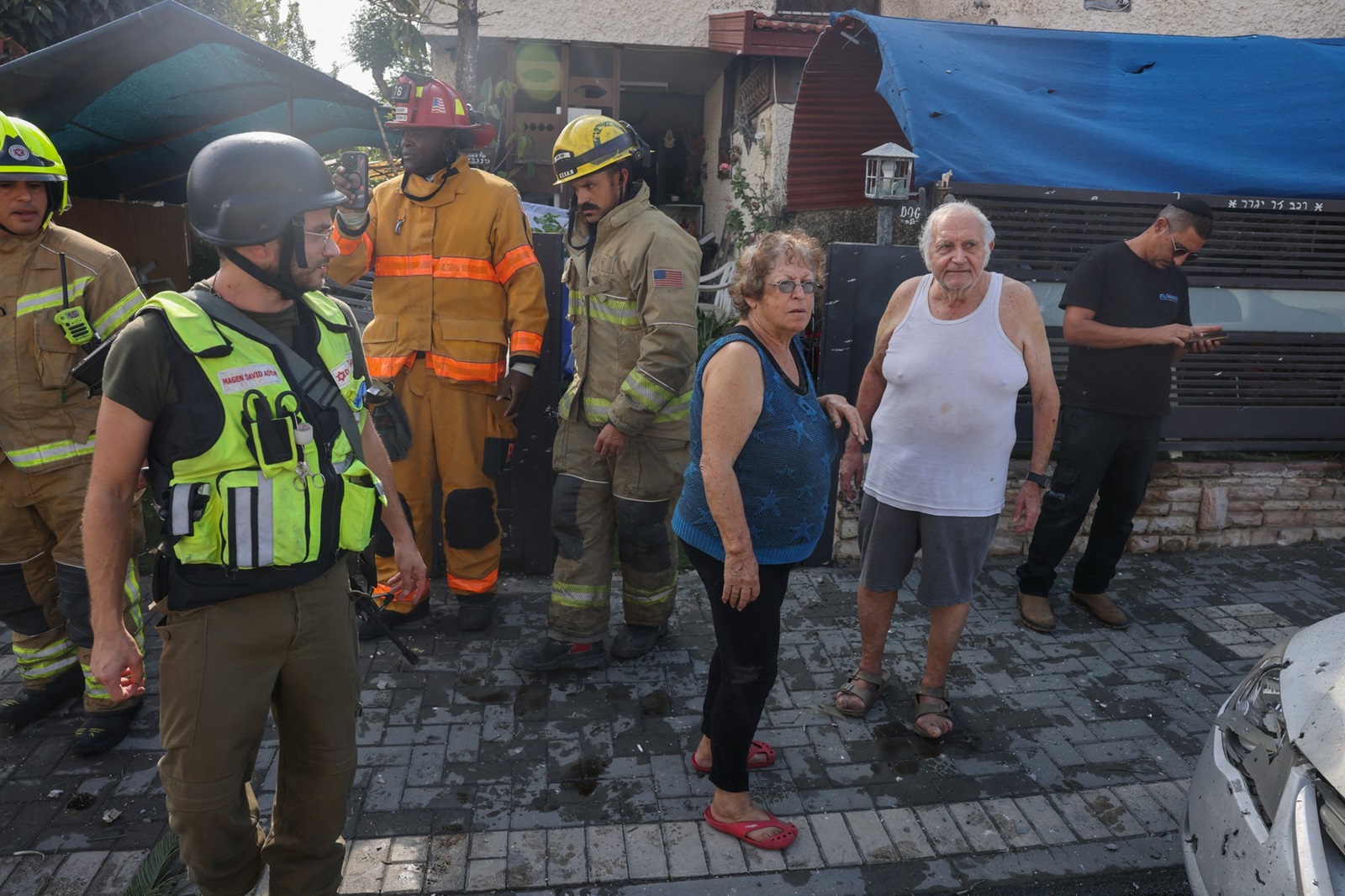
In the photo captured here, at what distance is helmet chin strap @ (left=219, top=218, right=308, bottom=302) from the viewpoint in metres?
2.24

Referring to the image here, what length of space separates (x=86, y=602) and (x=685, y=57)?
11450mm

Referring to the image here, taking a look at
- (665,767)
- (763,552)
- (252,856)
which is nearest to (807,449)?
(763,552)

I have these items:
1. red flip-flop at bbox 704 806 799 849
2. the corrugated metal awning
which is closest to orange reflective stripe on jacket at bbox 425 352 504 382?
red flip-flop at bbox 704 806 799 849

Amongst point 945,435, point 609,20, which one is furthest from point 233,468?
point 609,20

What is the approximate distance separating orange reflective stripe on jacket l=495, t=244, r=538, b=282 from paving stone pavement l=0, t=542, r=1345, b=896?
1.68m

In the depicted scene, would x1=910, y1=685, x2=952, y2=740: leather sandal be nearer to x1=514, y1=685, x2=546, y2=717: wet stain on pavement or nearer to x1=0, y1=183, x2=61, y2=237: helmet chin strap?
x1=514, y1=685, x2=546, y2=717: wet stain on pavement

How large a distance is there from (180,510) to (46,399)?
1662 millimetres

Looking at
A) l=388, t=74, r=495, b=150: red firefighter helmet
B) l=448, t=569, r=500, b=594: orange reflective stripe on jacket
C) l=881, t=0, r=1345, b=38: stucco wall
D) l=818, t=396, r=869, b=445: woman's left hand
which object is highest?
l=881, t=0, r=1345, b=38: stucco wall

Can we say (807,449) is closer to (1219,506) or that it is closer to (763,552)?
(763,552)

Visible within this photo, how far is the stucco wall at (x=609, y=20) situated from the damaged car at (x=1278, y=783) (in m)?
11.2

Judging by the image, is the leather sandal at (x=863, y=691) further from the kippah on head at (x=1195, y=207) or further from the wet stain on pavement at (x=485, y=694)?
the kippah on head at (x=1195, y=207)

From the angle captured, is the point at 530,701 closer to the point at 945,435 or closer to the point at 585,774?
the point at 585,774

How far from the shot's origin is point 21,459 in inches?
131

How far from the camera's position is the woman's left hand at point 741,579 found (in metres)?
2.74
